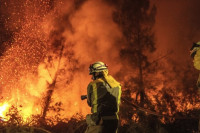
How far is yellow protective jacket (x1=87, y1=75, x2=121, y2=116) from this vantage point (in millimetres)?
3412

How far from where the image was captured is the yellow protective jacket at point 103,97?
3412mm

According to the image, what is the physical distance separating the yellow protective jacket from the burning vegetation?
5182 millimetres

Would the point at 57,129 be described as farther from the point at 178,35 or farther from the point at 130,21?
the point at 178,35

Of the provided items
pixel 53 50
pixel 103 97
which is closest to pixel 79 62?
pixel 53 50

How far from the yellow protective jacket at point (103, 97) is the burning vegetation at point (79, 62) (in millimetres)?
5182

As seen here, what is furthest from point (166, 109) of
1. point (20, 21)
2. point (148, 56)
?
point (20, 21)

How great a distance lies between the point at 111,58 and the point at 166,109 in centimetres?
381

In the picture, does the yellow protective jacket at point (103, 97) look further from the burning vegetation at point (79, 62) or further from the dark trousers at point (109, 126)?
the burning vegetation at point (79, 62)

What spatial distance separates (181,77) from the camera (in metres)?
10.4

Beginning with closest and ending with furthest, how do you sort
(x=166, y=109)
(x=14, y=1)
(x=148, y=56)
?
(x=166, y=109), (x=148, y=56), (x=14, y=1)

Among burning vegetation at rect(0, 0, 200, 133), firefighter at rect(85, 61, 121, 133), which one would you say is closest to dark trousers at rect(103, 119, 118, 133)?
firefighter at rect(85, 61, 121, 133)

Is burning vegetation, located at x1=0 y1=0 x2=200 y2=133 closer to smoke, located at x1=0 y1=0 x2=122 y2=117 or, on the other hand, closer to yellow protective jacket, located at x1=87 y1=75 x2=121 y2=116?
smoke, located at x1=0 y1=0 x2=122 y2=117

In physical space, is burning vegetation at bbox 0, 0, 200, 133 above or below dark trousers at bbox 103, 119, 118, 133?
above

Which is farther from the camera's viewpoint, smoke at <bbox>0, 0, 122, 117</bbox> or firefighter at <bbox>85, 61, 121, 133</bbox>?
smoke at <bbox>0, 0, 122, 117</bbox>
